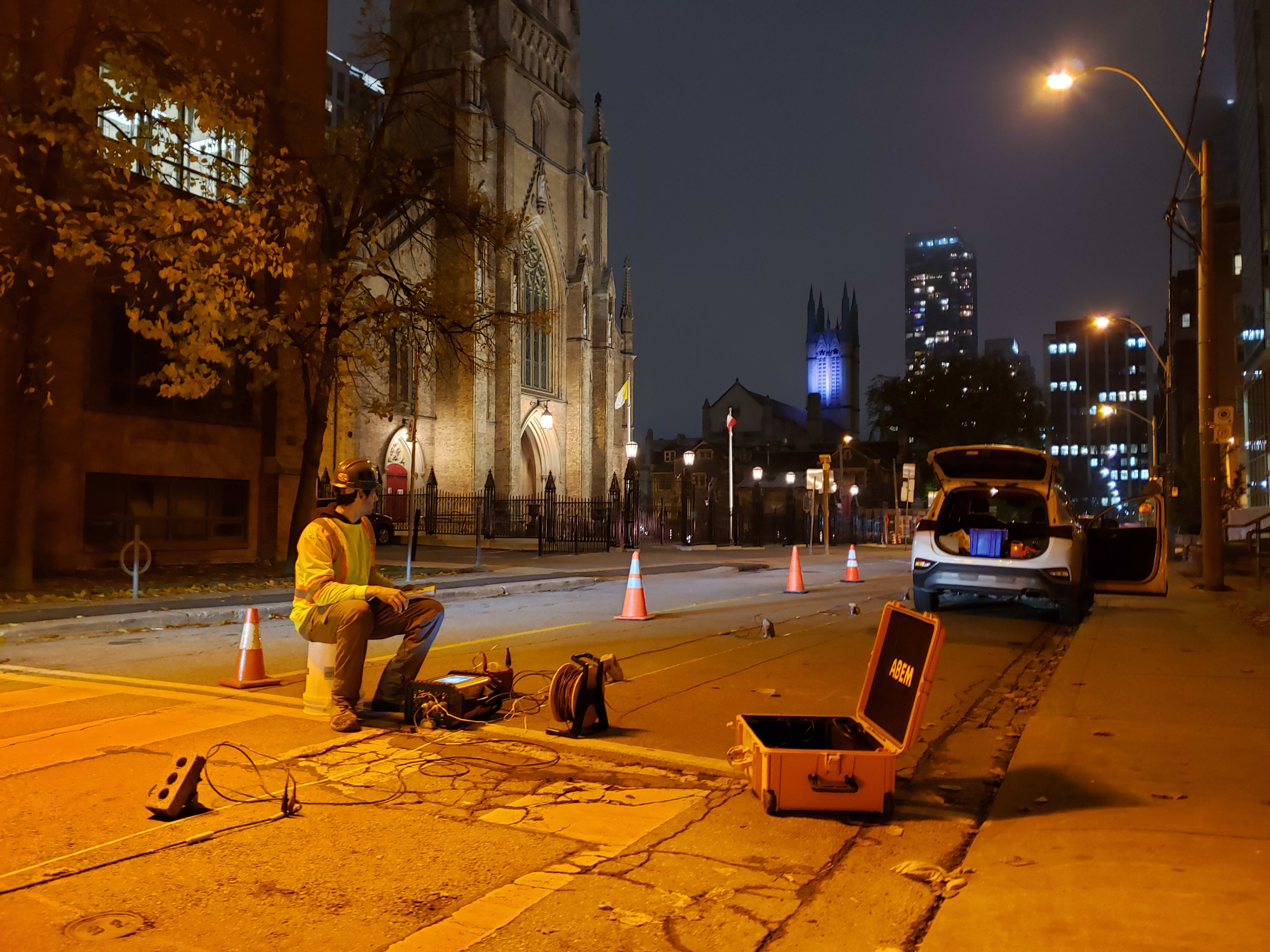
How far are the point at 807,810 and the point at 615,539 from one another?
3393 centimetres

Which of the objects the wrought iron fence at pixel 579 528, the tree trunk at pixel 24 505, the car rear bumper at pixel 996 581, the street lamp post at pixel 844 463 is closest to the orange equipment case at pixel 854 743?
the car rear bumper at pixel 996 581

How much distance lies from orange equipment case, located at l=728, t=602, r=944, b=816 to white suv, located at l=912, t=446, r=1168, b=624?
7.54 metres

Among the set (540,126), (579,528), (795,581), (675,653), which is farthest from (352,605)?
(540,126)

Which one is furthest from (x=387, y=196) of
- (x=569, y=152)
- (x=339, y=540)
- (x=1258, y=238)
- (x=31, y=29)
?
(x=1258, y=238)

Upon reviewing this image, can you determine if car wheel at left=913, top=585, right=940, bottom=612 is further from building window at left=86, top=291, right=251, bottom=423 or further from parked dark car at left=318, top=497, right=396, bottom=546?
parked dark car at left=318, top=497, right=396, bottom=546

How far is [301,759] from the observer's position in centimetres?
557

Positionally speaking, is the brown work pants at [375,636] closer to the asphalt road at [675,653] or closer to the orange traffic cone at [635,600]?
the asphalt road at [675,653]

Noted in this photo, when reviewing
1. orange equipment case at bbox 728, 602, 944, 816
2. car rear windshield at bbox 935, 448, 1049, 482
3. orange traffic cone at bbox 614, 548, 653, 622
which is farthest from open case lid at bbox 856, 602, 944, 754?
orange traffic cone at bbox 614, 548, 653, 622

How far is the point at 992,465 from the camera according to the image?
42.3ft

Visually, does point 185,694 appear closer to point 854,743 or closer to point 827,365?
point 854,743

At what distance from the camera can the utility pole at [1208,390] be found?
1670cm

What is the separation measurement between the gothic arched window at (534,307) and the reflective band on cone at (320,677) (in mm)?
44928

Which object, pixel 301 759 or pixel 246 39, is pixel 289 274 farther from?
pixel 301 759

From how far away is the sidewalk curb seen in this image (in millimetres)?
11633
